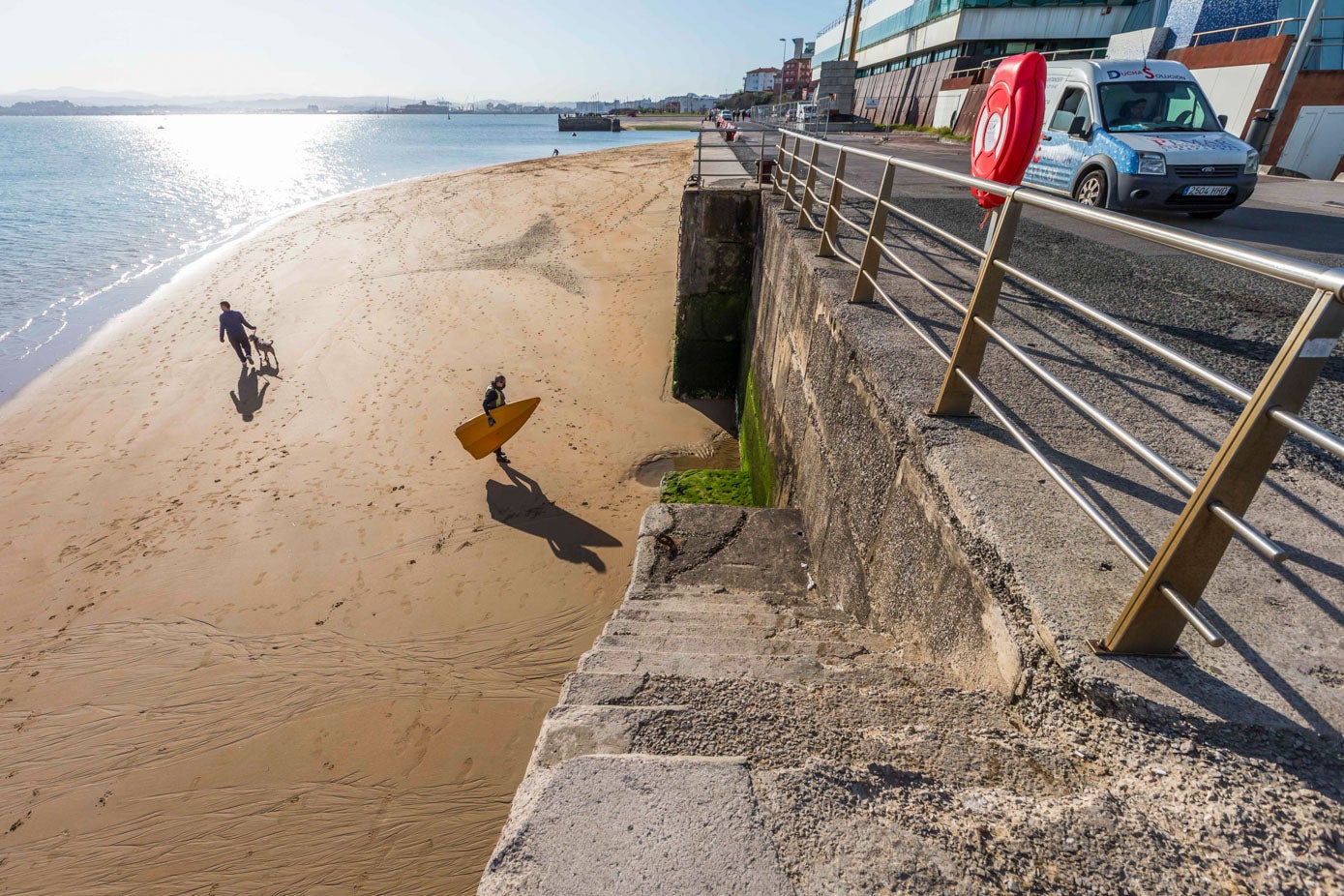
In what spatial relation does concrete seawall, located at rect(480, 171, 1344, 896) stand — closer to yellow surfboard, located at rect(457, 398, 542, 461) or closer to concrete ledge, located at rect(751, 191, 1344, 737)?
concrete ledge, located at rect(751, 191, 1344, 737)

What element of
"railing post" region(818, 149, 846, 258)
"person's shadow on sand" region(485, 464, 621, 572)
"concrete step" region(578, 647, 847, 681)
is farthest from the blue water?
"concrete step" region(578, 647, 847, 681)

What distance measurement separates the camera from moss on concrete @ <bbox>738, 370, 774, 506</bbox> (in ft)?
22.4

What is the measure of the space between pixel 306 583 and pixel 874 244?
22.6ft

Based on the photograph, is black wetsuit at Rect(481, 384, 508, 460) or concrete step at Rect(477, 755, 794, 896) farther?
black wetsuit at Rect(481, 384, 508, 460)

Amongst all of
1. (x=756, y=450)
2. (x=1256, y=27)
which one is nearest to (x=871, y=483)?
(x=756, y=450)

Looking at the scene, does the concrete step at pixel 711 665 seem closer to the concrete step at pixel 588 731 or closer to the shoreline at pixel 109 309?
the concrete step at pixel 588 731

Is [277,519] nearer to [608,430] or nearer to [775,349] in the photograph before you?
[608,430]

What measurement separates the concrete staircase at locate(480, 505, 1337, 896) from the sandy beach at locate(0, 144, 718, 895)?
3887 millimetres

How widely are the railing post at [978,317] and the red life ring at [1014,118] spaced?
1339 mm

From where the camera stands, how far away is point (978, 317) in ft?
8.48

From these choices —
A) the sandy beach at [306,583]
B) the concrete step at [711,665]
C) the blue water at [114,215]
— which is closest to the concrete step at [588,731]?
the concrete step at [711,665]

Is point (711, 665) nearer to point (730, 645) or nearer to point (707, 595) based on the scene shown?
point (730, 645)

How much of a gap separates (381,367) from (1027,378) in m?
11.9

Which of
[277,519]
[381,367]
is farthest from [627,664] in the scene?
[381,367]
